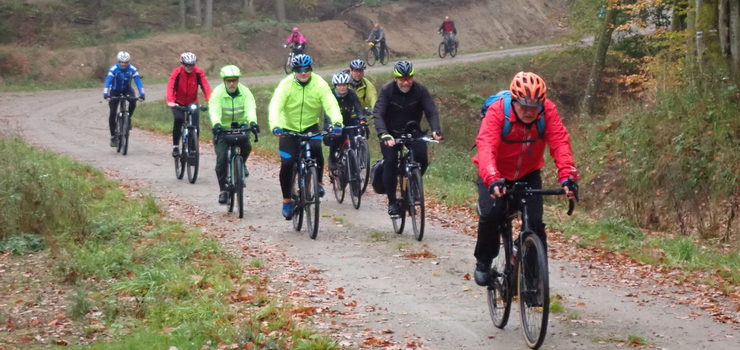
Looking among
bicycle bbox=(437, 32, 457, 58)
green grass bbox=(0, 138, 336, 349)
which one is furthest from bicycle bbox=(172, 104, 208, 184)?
bicycle bbox=(437, 32, 457, 58)

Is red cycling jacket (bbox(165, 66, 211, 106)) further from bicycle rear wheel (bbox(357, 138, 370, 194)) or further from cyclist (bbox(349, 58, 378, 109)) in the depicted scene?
bicycle rear wheel (bbox(357, 138, 370, 194))

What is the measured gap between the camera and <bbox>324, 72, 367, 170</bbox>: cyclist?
1516 centimetres

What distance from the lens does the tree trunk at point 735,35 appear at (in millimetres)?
19047

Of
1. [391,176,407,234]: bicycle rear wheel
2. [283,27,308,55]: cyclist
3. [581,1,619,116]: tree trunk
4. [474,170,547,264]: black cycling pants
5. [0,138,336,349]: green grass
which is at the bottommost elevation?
[0,138,336,349]: green grass

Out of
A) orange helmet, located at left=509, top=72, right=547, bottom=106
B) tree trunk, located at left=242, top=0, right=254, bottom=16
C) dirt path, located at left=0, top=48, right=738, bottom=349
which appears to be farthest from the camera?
tree trunk, located at left=242, top=0, right=254, bottom=16

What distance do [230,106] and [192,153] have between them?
3046 mm

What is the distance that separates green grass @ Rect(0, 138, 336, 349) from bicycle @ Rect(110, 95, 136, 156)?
4.18 m

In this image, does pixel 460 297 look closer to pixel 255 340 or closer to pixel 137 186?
pixel 255 340

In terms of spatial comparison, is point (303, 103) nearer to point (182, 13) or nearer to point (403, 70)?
point (403, 70)

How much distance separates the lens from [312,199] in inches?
476

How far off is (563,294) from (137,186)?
9812 millimetres

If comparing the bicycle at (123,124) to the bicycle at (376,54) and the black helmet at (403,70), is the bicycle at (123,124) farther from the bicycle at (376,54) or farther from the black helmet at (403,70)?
the bicycle at (376,54)

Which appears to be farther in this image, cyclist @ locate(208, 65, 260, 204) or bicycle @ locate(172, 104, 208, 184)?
bicycle @ locate(172, 104, 208, 184)

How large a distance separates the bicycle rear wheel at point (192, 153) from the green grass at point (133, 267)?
1504 mm
